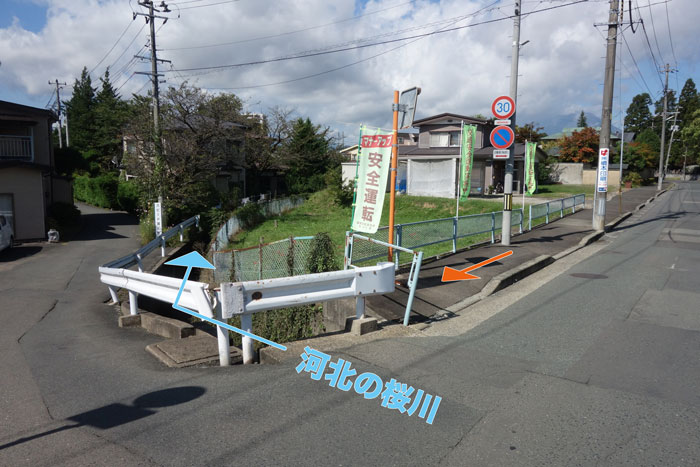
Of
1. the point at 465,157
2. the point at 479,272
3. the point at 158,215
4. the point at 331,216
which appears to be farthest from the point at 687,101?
the point at 158,215

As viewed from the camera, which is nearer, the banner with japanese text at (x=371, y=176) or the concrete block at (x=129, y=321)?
the concrete block at (x=129, y=321)

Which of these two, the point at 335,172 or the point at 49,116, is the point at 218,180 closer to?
the point at 335,172

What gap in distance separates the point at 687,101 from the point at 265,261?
9269 cm

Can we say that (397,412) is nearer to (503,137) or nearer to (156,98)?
(503,137)

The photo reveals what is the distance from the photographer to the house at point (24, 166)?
19562 mm

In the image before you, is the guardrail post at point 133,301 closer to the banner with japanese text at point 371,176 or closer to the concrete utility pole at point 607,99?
the banner with japanese text at point 371,176

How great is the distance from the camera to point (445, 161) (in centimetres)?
3312

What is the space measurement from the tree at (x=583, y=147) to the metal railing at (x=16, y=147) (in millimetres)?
44855

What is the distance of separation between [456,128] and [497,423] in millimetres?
33985

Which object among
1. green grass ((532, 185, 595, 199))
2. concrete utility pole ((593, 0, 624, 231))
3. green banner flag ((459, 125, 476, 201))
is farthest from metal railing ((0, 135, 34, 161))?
green grass ((532, 185, 595, 199))

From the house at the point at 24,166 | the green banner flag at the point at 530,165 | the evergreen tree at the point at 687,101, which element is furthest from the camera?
the evergreen tree at the point at 687,101

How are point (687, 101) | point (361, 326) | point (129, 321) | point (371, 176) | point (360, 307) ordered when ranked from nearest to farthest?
1. point (361, 326)
2. point (360, 307)
3. point (129, 321)
4. point (371, 176)
5. point (687, 101)

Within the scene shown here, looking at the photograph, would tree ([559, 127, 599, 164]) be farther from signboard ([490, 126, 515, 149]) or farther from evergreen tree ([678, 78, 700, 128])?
evergreen tree ([678, 78, 700, 128])

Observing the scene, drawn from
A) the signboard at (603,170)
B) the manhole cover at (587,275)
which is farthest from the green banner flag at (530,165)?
the manhole cover at (587,275)
